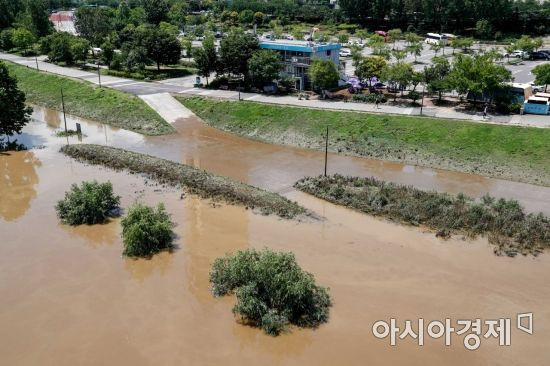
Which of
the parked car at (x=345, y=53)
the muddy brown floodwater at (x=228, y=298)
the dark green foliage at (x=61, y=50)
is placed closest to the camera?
the muddy brown floodwater at (x=228, y=298)

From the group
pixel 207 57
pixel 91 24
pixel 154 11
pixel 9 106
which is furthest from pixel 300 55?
pixel 154 11

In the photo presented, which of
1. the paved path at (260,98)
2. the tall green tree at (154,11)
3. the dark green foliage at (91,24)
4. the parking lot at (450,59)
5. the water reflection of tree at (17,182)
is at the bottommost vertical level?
the water reflection of tree at (17,182)

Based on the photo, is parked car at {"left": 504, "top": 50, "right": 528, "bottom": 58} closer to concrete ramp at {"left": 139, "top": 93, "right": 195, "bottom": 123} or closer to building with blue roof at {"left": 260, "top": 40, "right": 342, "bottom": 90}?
building with blue roof at {"left": 260, "top": 40, "right": 342, "bottom": 90}

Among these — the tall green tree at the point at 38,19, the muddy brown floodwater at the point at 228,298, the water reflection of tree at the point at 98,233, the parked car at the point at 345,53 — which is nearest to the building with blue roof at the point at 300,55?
the parked car at the point at 345,53

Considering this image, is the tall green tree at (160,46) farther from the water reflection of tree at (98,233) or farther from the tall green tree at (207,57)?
the water reflection of tree at (98,233)

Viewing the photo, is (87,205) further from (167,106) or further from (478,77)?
(478,77)

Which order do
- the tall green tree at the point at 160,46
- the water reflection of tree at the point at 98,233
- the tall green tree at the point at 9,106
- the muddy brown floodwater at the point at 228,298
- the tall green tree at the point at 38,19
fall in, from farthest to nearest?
the tall green tree at the point at 38,19, the tall green tree at the point at 160,46, the tall green tree at the point at 9,106, the water reflection of tree at the point at 98,233, the muddy brown floodwater at the point at 228,298

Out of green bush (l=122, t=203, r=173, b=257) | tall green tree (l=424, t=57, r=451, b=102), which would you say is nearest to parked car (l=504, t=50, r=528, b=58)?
tall green tree (l=424, t=57, r=451, b=102)
